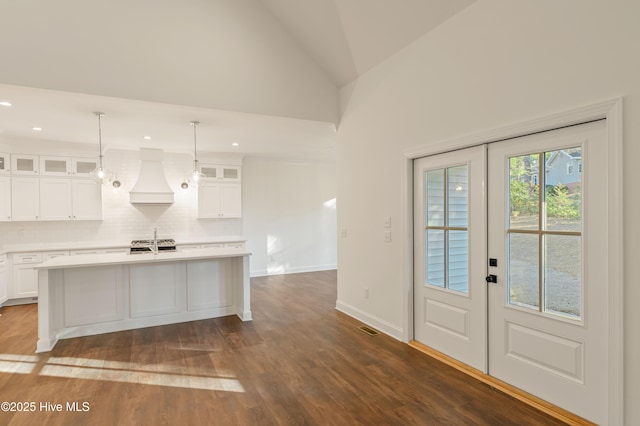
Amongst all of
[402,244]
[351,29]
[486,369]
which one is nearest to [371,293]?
[402,244]

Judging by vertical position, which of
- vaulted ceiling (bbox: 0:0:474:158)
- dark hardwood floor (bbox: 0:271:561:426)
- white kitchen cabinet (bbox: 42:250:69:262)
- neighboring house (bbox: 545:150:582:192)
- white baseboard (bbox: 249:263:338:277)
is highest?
vaulted ceiling (bbox: 0:0:474:158)

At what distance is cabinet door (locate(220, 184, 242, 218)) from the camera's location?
7457mm

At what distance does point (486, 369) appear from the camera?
3.01 metres

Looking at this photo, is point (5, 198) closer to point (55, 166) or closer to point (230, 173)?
point (55, 166)

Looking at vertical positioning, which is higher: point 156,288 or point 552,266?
point 552,266

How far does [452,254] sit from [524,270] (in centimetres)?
74

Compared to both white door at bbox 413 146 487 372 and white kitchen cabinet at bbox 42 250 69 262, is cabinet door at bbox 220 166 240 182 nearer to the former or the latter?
white kitchen cabinet at bbox 42 250 69 262

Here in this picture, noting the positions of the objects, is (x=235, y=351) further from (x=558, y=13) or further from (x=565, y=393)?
(x=558, y=13)

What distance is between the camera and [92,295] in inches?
166

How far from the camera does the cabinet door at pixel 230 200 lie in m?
7.46

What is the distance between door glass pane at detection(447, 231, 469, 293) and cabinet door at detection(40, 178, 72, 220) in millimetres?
6559

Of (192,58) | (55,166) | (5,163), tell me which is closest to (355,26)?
(192,58)

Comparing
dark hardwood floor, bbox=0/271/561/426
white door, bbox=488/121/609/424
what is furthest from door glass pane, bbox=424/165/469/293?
dark hardwood floor, bbox=0/271/561/426

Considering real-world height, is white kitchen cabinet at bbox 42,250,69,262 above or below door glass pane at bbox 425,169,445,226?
below
